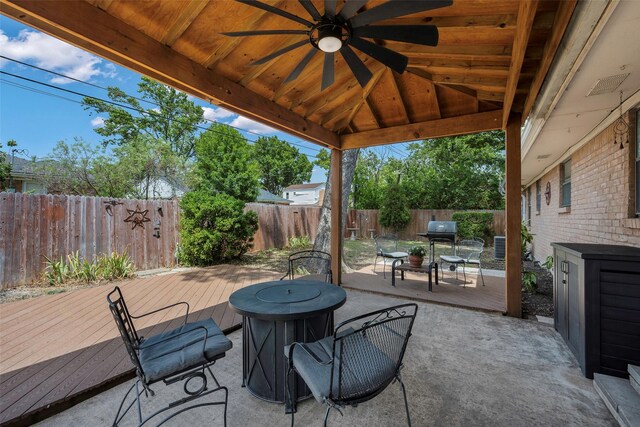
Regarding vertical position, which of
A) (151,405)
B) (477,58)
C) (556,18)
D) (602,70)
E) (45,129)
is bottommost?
(151,405)

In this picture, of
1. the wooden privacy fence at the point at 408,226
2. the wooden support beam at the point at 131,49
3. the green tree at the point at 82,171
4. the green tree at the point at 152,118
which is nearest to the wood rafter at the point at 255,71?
the wooden support beam at the point at 131,49

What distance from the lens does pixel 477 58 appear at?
9.06 feet

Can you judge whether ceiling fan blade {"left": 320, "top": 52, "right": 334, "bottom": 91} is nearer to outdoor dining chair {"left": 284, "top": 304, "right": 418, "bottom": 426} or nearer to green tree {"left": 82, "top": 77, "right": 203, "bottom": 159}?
outdoor dining chair {"left": 284, "top": 304, "right": 418, "bottom": 426}

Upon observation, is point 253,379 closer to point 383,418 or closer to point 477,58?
point 383,418

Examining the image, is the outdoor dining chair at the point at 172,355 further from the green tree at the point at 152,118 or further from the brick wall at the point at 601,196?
the green tree at the point at 152,118

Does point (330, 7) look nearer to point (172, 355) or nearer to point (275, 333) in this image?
point (275, 333)

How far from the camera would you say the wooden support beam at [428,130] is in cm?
379

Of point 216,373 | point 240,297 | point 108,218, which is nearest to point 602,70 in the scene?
point 240,297

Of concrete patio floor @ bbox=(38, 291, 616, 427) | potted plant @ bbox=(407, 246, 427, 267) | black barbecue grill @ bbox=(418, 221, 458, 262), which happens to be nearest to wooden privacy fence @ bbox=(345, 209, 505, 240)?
black barbecue grill @ bbox=(418, 221, 458, 262)

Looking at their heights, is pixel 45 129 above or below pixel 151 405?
above

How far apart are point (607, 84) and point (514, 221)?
163 centimetres

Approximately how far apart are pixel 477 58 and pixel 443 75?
485mm

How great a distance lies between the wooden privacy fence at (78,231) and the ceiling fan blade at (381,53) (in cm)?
590

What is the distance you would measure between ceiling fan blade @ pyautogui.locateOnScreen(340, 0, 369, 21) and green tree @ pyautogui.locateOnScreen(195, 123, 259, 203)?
10173 millimetres
